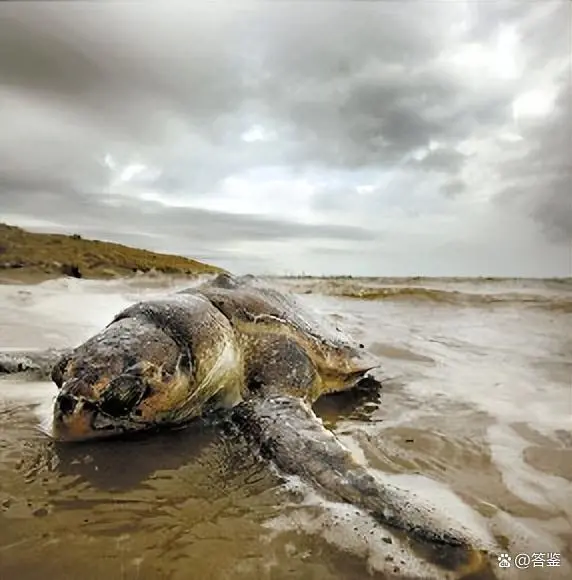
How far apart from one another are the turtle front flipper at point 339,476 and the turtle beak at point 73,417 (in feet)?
1.82

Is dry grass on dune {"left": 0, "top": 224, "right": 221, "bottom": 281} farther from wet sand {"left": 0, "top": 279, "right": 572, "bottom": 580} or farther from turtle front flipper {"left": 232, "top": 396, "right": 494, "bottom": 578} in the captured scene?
turtle front flipper {"left": 232, "top": 396, "right": 494, "bottom": 578}

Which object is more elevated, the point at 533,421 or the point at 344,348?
the point at 344,348

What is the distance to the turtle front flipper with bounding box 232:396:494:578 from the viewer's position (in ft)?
3.73

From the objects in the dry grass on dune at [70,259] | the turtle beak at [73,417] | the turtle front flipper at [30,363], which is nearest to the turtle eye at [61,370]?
the turtle beak at [73,417]

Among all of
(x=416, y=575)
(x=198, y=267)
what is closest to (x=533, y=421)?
(x=416, y=575)

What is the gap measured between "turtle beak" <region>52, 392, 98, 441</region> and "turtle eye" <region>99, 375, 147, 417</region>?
0.05 metres

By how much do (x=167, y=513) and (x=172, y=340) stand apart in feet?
2.24

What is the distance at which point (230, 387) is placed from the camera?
2076 millimetres

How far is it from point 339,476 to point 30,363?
1974 mm

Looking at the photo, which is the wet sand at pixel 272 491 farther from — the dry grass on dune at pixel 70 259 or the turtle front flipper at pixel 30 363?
the dry grass on dune at pixel 70 259

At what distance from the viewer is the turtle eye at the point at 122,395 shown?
1.58 meters

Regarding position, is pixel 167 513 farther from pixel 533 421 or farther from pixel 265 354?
pixel 533 421

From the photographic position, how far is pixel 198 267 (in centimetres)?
1148

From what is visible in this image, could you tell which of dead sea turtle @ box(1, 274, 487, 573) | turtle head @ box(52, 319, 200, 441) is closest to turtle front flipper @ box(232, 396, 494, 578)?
dead sea turtle @ box(1, 274, 487, 573)
